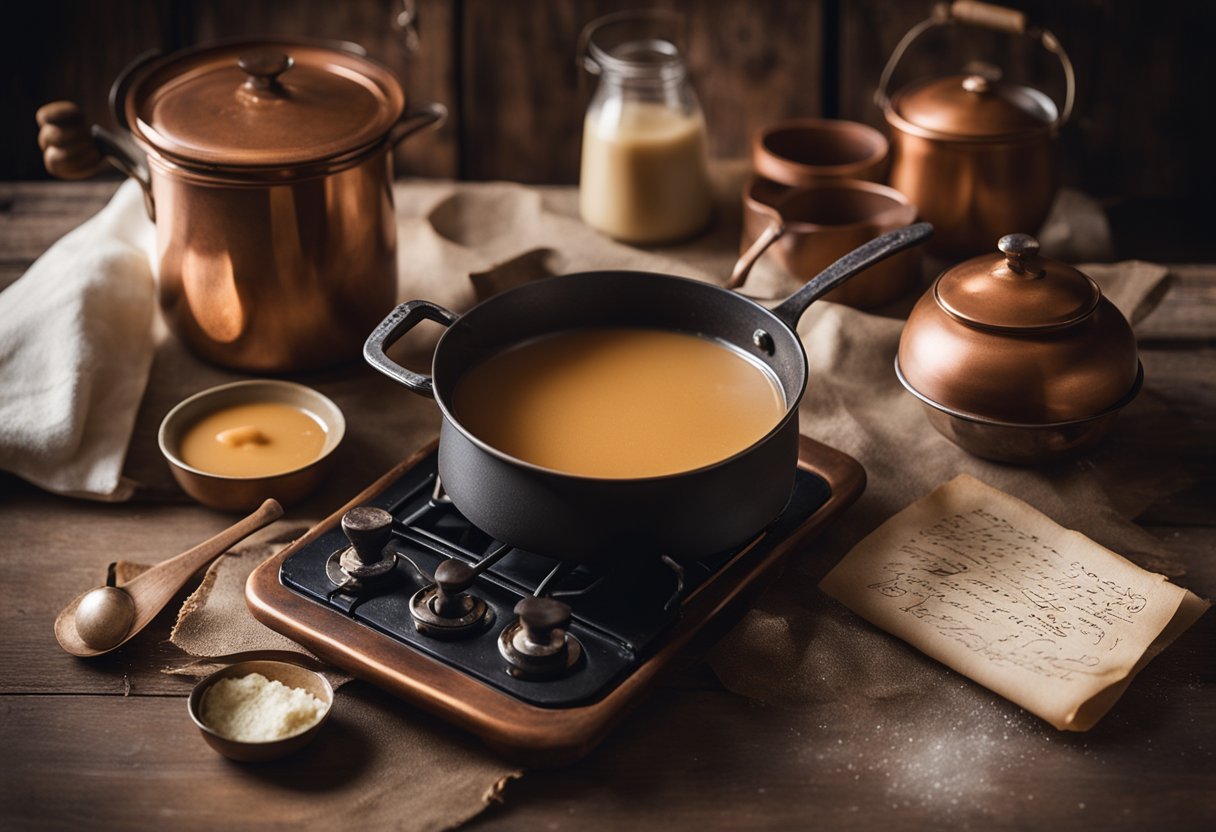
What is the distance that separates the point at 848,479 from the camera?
1.30 metres

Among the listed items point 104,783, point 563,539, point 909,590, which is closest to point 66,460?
point 104,783

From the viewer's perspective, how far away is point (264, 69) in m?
1.41

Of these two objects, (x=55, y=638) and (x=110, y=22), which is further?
(x=110, y=22)

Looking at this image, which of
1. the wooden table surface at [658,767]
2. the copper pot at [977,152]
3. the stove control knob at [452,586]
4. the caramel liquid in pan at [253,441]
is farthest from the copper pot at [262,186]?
the copper pot at [977,152]

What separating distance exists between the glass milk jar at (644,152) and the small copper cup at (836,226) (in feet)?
0.27

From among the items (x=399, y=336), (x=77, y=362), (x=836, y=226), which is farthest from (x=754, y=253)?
Result: (x=77, y=362)

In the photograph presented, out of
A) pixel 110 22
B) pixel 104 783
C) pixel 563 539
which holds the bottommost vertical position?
pixel 104 783

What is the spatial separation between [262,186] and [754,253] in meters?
0.56

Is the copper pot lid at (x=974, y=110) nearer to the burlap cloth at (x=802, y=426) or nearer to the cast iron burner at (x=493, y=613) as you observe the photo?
the burlap cloth at (x=802, y=426)

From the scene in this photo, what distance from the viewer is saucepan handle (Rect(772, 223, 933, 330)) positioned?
1.23m

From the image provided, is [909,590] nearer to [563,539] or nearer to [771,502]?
→ [771,502]

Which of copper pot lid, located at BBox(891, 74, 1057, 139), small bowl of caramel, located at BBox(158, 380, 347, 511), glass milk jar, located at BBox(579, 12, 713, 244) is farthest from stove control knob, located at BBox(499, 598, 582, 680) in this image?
copper pot lid, located at BBox(891, 74, 1057, 139)

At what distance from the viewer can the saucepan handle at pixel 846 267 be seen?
4.02 feet

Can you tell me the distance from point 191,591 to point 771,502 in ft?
1.76
